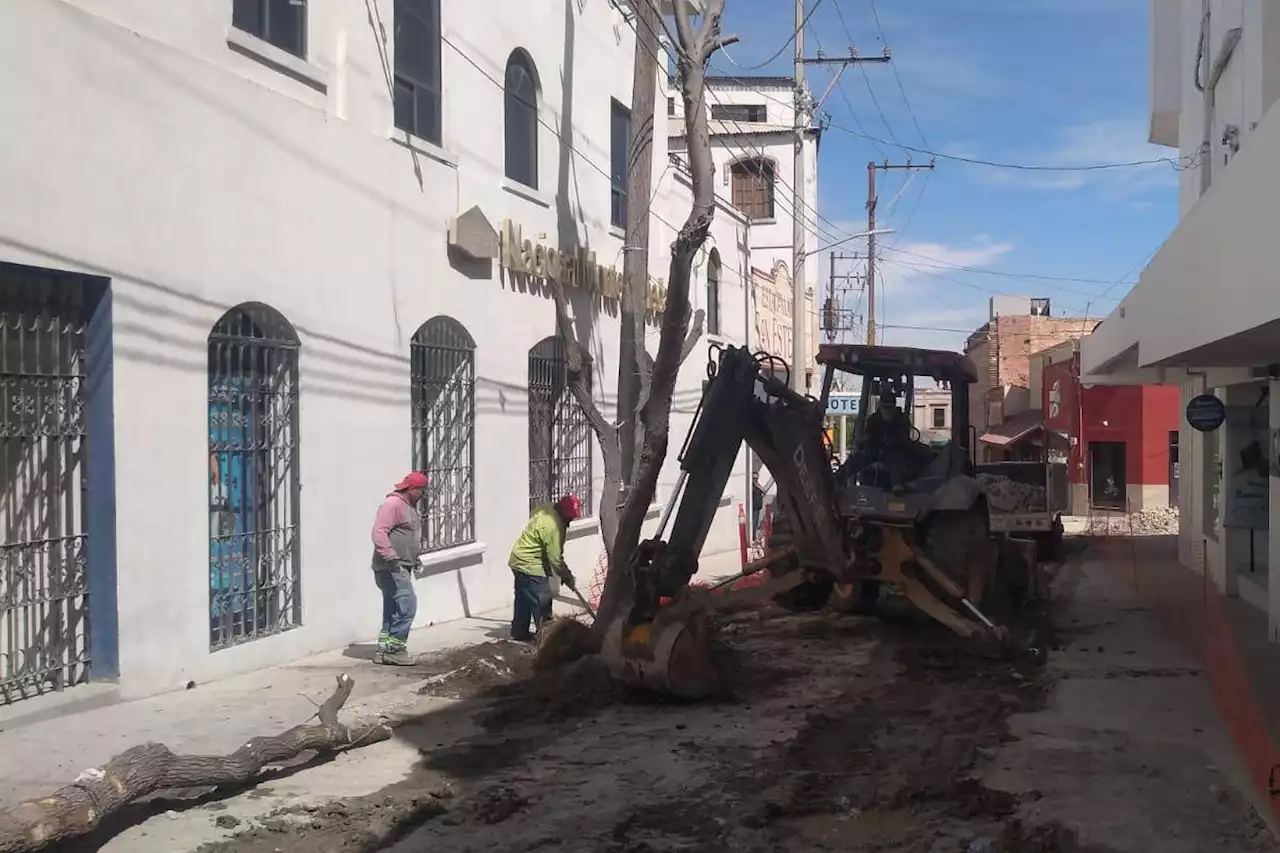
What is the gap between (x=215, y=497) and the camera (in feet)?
29.8

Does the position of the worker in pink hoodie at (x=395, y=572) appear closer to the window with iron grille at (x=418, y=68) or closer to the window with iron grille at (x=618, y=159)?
the window with iron grille at (x=418, y=68)

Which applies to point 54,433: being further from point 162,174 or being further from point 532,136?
point 532,136

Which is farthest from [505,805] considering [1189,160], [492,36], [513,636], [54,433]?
[1189,160]

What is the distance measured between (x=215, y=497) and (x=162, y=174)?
2527 mm

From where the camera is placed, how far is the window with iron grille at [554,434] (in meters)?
14.4

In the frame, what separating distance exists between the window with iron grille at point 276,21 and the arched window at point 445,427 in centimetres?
306

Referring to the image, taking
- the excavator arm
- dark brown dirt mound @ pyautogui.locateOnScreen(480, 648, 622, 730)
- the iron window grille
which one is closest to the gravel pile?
A: the excavator arm

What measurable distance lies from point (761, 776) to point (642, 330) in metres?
7.55

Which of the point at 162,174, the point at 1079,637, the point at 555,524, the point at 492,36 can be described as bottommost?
the point at 1079,637

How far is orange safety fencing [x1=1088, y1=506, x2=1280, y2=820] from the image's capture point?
283 inches

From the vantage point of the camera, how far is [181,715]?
767cm

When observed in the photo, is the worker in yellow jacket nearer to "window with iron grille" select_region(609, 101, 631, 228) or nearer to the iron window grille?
the iron window grille

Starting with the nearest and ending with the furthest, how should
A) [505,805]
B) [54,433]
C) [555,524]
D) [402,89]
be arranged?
[505,805] < [54,433] < [555,524] < [402,89]

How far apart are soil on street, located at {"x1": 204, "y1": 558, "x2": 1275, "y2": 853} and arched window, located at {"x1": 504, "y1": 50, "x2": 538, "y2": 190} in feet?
22.0
